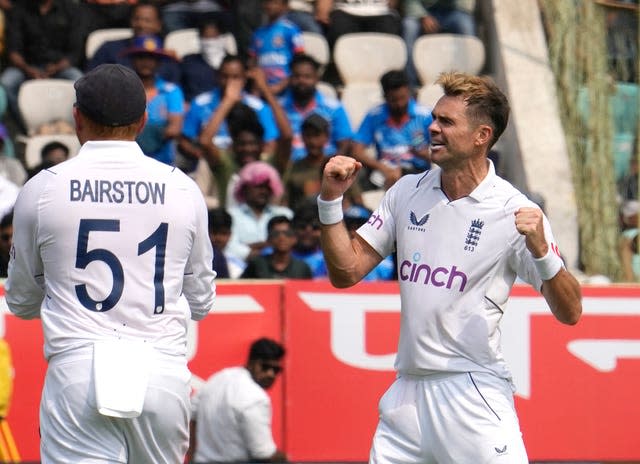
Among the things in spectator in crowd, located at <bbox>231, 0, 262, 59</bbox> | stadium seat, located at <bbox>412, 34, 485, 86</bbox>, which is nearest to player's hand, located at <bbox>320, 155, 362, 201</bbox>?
stadium seat, located at <bbox>412, 34, 485, 86</bbox>

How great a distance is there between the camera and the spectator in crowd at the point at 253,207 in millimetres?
11391

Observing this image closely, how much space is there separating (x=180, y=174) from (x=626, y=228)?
284 inches

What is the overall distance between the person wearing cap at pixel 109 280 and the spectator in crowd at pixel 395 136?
6.88 metres

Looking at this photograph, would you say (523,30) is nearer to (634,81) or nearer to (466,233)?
(634,81)

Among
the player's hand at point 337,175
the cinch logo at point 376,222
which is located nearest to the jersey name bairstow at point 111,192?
the player's hand at point 337,175

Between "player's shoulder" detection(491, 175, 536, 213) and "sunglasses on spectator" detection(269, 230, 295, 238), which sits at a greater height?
"player's shoulder" detection(491, 175, 536, 213)

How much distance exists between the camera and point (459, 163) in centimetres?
582

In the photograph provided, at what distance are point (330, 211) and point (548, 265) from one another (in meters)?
0.91

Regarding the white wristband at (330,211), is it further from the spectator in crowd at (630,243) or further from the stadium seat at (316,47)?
the stadium seat at (316,47)

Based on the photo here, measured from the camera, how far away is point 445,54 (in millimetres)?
13266

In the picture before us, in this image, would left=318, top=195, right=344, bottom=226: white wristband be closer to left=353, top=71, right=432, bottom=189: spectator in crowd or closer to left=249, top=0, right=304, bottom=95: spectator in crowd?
left=353, top=71, right=432, bottom=189: spectator in crowd

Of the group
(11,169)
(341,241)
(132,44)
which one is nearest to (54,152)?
(11,169)

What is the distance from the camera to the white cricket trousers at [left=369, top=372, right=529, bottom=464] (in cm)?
562

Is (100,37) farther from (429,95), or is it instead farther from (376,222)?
(376,222)
